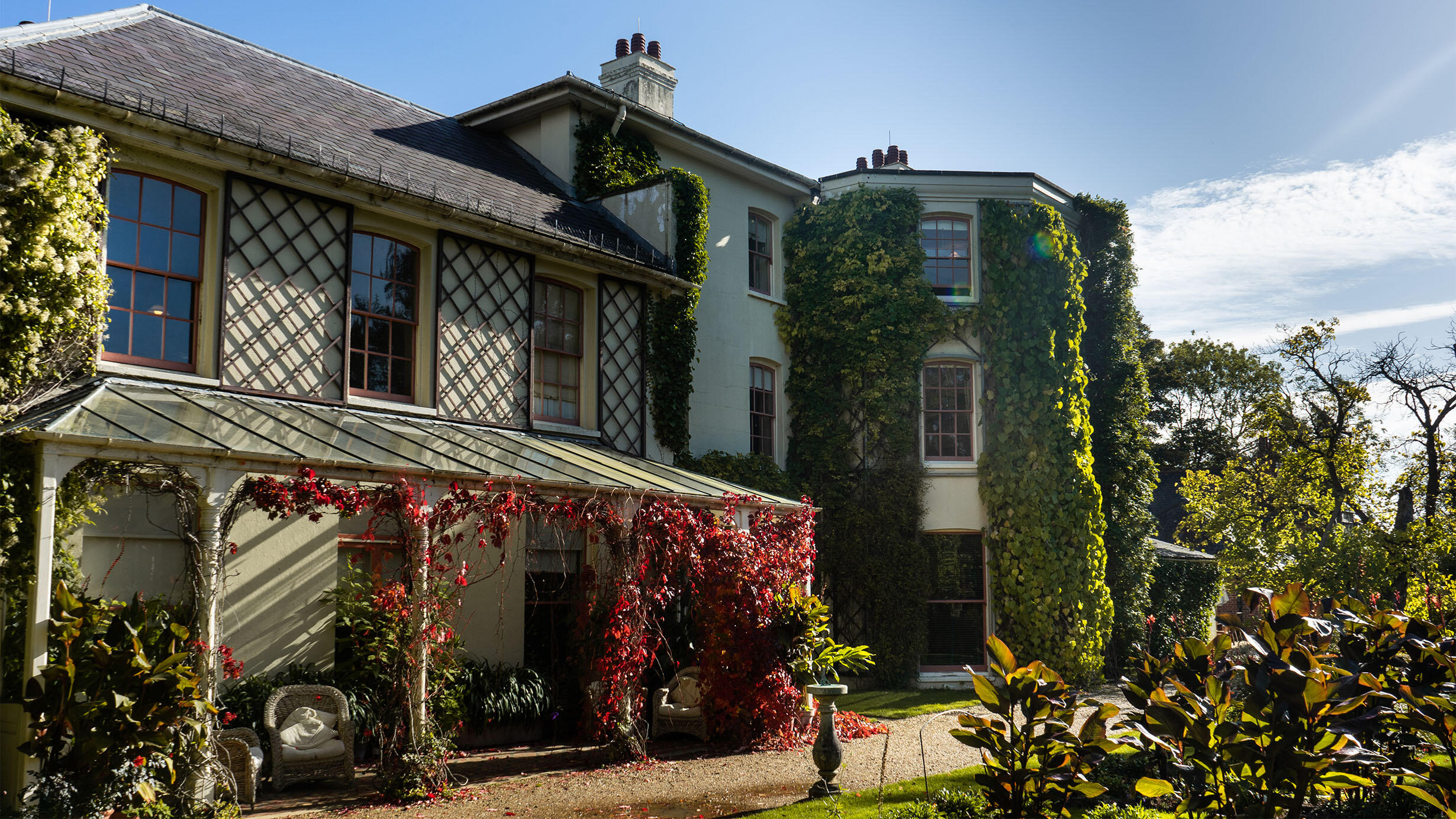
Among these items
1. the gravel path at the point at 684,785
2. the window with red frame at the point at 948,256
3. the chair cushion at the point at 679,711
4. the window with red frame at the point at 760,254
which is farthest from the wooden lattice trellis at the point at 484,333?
the window with red frame at the point at 948,256

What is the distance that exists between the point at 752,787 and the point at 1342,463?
15237 mm

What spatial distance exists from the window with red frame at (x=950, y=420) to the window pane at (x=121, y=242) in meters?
11.5

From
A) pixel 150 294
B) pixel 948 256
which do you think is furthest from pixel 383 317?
pixel 948 256

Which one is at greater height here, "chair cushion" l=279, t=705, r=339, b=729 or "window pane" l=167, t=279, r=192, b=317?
"window pane" l=167, t=279, r=192, b=317

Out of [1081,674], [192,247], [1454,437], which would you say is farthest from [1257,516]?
[192,247]

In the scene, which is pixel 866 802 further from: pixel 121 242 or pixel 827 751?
pixel 121 242

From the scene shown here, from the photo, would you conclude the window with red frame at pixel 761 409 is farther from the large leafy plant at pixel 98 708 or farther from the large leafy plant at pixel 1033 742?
the large leafy plant at pixel 98 708

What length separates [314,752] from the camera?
8.80 metres

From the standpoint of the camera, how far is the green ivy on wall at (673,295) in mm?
14242

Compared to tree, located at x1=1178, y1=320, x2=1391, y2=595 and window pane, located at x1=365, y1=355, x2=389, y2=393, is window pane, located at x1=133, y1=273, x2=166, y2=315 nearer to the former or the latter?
window pane, located at x1=365, y1=355, x2=389, y2=393

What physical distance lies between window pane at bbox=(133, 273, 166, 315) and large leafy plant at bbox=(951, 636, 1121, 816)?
7.62 metres

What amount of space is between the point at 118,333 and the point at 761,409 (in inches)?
390

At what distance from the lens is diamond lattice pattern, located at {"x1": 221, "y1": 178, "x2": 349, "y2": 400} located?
9625 mm

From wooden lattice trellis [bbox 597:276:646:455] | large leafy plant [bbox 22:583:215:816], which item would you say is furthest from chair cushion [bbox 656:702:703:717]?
large leafy plant [bbox 22:583:215:816]
